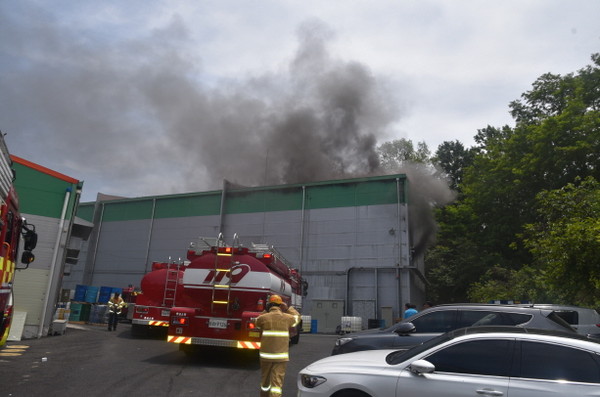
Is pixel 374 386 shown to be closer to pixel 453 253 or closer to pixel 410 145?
pixel 453 253

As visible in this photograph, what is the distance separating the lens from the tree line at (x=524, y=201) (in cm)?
1399

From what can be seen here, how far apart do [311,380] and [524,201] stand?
26.4 meters

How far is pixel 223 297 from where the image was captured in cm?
852

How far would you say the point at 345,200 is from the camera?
986 inches

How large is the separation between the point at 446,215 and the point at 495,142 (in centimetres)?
672

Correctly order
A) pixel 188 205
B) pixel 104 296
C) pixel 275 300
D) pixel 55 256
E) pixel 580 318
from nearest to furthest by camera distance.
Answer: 1. pixel 275 300
2. pixel 580 318
3. pixel 55 256
4. pixel 104 296
5. pixel 188 205

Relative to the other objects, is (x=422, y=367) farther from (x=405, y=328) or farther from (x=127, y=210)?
(x=127, y=210)

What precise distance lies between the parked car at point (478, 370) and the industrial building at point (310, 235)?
58.6ft

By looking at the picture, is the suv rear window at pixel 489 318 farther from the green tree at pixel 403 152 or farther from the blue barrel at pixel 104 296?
the green tree at pixel 403 152

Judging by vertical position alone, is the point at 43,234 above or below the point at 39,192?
below

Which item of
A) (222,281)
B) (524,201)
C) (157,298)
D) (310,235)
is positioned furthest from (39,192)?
(524,201)

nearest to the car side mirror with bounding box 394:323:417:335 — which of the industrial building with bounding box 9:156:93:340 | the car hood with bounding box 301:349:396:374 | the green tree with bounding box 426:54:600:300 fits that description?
the car hood with bounding box 301:349:396:374

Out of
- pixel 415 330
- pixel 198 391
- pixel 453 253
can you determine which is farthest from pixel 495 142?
pixel 198 391

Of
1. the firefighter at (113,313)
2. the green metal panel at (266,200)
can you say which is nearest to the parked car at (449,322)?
the firefighter at (113,313)
